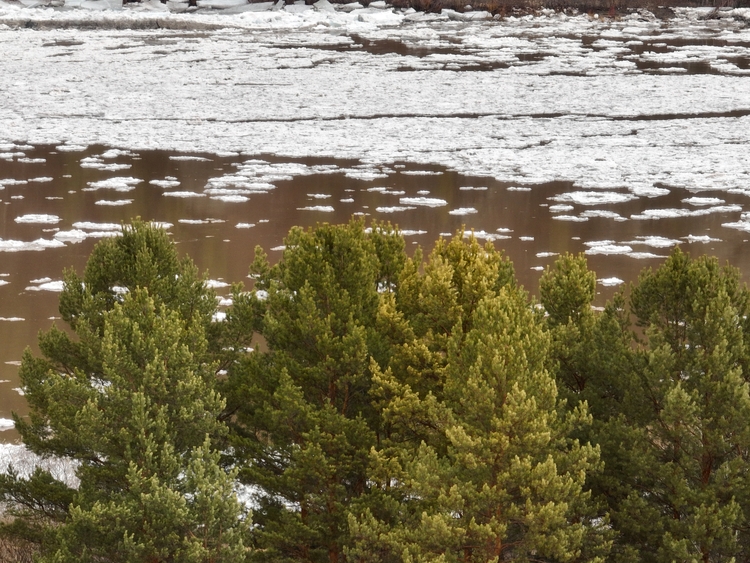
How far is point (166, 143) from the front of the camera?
24.1m

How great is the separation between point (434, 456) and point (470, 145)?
1674 cm

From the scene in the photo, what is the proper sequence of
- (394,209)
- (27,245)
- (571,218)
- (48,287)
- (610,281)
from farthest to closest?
1. (394,209)
2. (571,218)
3. (27,245)
4. (610,281)
5. (48,287)

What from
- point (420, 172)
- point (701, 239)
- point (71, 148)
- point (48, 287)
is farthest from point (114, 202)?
point (701, 239)

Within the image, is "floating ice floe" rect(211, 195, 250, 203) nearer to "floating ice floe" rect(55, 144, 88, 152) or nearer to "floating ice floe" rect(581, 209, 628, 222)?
"floating ice floe" rect(55, 144, 88, 152)

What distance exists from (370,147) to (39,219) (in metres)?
8.28

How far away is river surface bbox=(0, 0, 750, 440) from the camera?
16391 millimetres

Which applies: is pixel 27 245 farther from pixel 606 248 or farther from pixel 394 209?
pixel 606 248

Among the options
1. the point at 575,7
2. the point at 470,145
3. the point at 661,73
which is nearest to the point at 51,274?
the point at 470,145

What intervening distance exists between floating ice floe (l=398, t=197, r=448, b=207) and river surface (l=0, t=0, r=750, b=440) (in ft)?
0.17

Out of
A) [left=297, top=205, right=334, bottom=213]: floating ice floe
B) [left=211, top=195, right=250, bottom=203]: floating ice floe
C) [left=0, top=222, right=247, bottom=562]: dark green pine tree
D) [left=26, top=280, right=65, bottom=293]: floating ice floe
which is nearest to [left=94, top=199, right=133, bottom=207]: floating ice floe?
[left=211, top=195, right=250, bottom=203]: floating ice floe

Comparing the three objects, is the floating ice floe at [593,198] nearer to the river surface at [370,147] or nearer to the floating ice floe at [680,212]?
the river surface at [370,147]

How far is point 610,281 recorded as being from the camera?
14336mm

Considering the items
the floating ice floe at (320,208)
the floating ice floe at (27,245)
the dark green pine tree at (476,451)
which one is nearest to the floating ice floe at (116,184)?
the floating ice floe at (320,208)

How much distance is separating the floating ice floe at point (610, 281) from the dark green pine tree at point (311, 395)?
14.3ft
